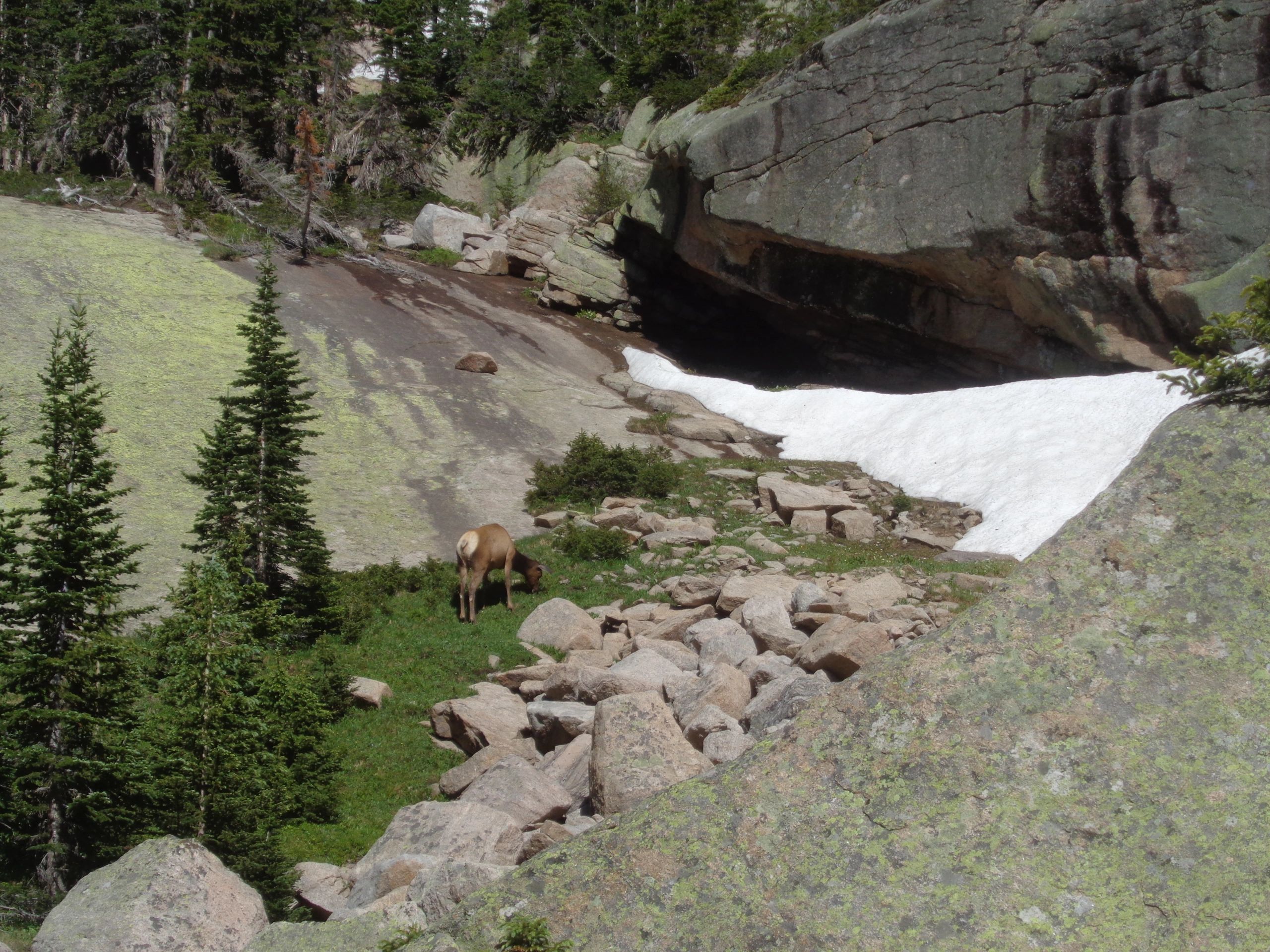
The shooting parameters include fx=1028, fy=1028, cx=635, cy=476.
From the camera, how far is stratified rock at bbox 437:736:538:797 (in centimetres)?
980

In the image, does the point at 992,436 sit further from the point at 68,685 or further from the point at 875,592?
the point at 68,685

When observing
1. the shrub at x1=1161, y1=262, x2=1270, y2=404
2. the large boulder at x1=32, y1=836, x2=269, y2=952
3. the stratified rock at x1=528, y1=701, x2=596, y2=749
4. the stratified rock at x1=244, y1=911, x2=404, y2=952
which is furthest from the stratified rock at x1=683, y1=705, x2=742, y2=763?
the shrub at x1=1161, y1=262, x2=1270, y2=404

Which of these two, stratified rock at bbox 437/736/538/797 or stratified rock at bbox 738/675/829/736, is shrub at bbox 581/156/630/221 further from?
stratified rock at bbox 738/675/829/736

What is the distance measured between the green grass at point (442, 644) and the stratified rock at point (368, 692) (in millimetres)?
115

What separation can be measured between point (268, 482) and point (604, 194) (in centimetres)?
2359

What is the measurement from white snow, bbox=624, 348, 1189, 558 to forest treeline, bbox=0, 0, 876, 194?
1111 centimetres

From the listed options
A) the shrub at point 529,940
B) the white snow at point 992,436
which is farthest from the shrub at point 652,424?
the shrub at point 529,940

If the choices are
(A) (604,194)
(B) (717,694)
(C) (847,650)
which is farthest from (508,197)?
(B) (717,694)

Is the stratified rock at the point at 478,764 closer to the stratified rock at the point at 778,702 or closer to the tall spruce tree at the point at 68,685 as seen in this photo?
the stratified rock at the point at 778,702

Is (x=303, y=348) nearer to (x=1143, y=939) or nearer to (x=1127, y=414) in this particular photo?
(x=1127, y=414)

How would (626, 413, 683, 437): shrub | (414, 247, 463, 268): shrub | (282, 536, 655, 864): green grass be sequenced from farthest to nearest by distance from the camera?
(414, 247, 463, 268): shrub, (626, 413, 683, 437): shrub, (282, 536, 655, 864): green grass

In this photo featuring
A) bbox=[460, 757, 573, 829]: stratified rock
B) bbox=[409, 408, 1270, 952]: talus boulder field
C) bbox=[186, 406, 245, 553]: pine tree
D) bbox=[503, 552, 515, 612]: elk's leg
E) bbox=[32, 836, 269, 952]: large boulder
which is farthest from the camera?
bbox=[503, 552, 515, 612]: elk's leg

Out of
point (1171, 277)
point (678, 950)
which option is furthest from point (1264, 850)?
point (1171, 277)

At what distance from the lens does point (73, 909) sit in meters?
5.19
